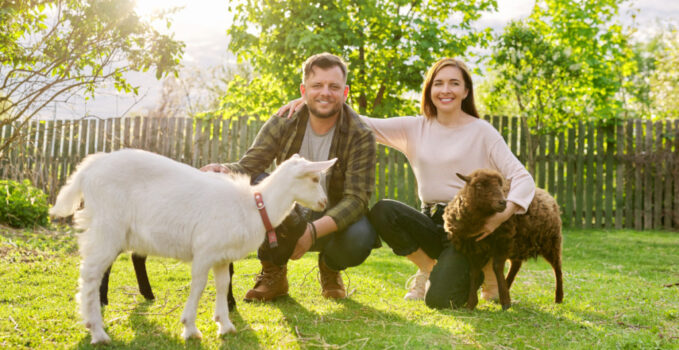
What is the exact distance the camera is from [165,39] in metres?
5.93

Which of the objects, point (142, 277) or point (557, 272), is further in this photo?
point (557, 272)

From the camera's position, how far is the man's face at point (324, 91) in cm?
413

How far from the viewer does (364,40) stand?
10.1 m

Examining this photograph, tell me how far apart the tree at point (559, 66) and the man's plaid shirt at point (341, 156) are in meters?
7.28

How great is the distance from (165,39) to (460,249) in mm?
4162

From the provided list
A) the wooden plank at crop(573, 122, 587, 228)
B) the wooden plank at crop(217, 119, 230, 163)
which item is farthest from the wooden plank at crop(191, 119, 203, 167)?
the wooden plank at crop(573, 122, 587, 228)

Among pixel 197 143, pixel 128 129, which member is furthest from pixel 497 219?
pixel 128 129

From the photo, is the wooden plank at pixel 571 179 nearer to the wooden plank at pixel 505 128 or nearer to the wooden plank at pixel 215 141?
the wooden plank at pixel 505 128

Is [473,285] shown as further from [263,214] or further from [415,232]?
[263,214]

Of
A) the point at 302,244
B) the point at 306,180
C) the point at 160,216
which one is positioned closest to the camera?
the point at 160,216

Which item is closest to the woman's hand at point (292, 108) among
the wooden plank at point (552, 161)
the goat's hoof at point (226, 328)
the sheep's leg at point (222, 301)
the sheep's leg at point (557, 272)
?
the sheep's leg at point (222, 301)

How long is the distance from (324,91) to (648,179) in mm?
9138

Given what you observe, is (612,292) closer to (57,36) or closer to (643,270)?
(643,270)

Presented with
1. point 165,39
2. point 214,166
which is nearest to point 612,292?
point 214,166
